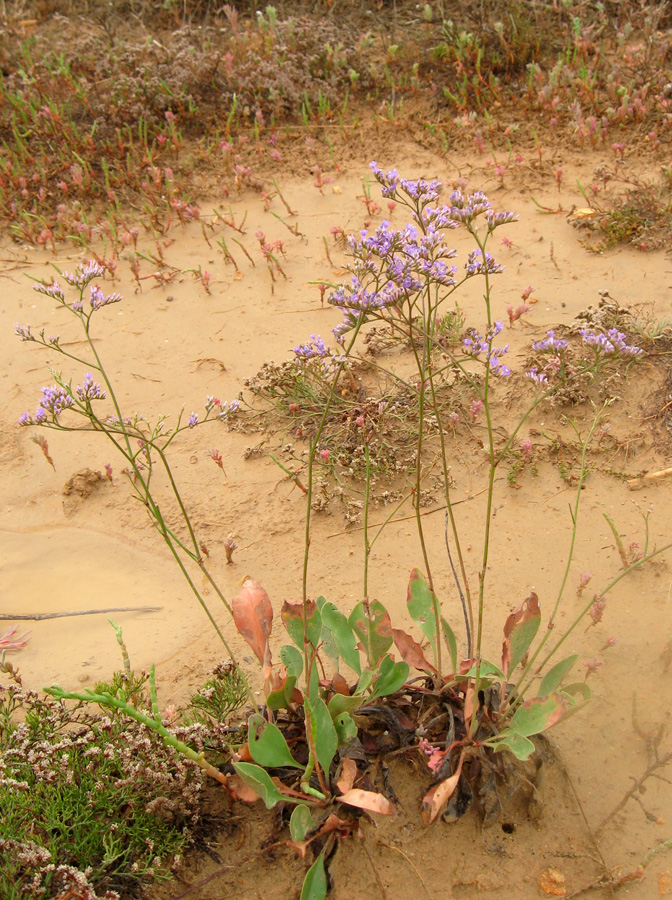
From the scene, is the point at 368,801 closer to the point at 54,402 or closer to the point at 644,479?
the point at 54,402

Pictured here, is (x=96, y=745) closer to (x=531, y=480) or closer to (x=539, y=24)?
(x=531, y=480)

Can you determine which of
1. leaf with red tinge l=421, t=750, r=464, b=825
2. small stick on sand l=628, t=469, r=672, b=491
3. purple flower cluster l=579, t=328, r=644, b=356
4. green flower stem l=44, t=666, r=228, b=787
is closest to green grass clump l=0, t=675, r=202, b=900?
green flower stem l=44, t=666, r=228, b=787

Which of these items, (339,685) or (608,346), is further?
(339,685)

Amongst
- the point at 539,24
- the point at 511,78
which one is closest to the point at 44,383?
the point at 511,78

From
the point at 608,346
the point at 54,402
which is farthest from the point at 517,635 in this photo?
the point at 54,402

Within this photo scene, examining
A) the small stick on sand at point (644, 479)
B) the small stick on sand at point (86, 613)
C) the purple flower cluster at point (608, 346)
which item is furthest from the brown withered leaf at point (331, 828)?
the small stick on sand at point (644, 479)
